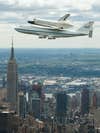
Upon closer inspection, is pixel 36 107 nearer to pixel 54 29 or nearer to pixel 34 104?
pixel 34 104

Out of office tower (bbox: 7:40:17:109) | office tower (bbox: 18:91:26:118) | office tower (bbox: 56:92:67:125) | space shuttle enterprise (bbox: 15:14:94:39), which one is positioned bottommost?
office tower (bbox: 56:92:67:125)

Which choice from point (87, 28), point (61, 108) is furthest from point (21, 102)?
point (87, 28)

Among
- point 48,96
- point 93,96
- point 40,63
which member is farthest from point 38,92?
point 40,63

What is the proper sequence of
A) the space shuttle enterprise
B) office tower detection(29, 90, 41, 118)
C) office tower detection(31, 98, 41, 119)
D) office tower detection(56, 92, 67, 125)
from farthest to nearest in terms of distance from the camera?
office tower detection(29, 90, 41, 118), office tower detection(31, 98, 41, 119), office tower detection(56, 92, 67, 125), the space shuttle enterprise

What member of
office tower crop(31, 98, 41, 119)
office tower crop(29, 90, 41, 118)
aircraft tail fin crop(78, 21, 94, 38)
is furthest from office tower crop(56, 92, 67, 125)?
aircraft tail fin crop(78, 21, 94, 38)

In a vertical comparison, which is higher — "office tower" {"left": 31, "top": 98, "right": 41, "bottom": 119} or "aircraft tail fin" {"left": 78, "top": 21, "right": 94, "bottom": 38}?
"aircraft tail fin" {"left": 78, "top": 21, "right": 94, "bottom": 38}

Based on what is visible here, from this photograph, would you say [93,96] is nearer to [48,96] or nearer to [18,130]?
[48,96]

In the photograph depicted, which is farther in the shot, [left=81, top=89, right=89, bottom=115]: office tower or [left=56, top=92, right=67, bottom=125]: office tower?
[left=81, top=89, right=89, bottom=115]: office tower

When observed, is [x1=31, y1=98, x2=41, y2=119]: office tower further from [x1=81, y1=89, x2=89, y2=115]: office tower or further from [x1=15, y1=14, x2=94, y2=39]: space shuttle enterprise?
[x1=15, y1=14, x2=94, y2=39]: space shuttle enterprise
